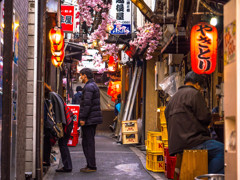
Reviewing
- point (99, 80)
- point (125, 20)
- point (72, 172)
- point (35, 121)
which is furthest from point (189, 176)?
point (99, 80)

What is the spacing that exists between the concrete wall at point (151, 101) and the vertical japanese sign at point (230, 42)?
15.1 meters

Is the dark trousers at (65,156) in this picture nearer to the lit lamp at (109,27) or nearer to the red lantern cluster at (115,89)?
the lit lamp at (109,27)

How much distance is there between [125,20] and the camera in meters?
20.4

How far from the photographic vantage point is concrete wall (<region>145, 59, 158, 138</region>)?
19062 mm

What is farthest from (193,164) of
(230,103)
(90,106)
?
(90,106)

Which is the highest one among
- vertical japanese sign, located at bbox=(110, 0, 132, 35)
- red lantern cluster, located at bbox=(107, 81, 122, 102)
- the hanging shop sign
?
vertical japanese sign, located at bbox=(110, 0, 132, 35)

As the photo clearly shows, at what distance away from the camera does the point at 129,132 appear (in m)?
18.0

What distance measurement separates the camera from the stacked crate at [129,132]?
1795 centimetres

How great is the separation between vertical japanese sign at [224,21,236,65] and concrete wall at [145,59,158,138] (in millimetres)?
15078

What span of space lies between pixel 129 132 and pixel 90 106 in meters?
7.70

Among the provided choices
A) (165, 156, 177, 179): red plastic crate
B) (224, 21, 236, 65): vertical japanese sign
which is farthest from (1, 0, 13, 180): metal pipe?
(165, 156, 177, 179): red plastic crate

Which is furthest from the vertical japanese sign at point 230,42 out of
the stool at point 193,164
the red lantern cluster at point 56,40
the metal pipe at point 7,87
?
the red lantern cluster at point 56,40

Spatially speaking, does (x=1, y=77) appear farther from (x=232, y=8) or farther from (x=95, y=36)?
(x=95, y=36)

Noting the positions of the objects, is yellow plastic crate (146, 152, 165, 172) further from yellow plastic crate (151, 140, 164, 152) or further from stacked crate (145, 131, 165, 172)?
yellow plastic crate (151, 140, 164, 152)
